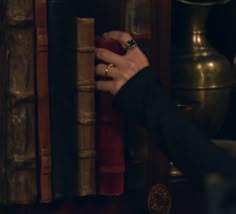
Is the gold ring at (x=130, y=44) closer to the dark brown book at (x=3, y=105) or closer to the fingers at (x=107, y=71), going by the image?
the fingers at (x=107, y=71)

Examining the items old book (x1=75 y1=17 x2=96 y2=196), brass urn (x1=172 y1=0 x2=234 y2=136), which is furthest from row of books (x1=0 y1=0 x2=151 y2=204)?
brass urn (x1=172 y1=0 x2=234 y2=136)

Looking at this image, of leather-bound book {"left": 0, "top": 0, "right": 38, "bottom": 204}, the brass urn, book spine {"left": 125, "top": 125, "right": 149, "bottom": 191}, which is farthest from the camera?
the brass urn

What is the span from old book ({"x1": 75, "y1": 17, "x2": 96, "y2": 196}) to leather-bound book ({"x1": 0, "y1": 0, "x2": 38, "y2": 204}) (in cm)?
7

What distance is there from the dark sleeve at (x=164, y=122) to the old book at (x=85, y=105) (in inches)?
1.6

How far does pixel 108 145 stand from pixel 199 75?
26cm

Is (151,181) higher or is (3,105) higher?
(3,105)

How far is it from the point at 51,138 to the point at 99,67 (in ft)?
0.39

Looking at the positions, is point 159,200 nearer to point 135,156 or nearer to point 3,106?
point 135,156

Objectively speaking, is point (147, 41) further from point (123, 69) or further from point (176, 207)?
point (176, 207)

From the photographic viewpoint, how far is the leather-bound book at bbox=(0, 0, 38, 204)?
795 millimetres

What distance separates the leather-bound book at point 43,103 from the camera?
0.81 metres

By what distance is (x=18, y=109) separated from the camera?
31.9 inches

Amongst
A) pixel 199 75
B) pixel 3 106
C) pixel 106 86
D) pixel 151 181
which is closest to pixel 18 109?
pixel 3 106

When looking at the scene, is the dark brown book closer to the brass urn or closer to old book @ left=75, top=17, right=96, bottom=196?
old book @ left=75, top=17, right=96, bottom=196
